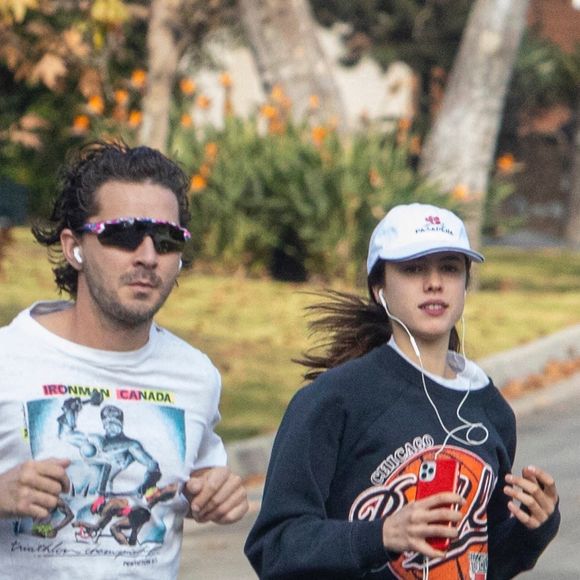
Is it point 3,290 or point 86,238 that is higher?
point 86,238

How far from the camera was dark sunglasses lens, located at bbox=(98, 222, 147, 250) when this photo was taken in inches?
143

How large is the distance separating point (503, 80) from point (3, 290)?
6616 mm

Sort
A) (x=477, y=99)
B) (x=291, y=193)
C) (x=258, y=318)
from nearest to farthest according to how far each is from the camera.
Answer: (x=258, y=318), (x=291, y=193), (x=477, y=99)

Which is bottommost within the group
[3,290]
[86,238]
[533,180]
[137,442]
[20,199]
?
[533,180]

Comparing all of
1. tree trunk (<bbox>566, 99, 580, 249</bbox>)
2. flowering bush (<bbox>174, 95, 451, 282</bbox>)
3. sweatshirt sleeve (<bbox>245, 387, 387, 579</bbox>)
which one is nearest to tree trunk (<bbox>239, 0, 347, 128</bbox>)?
flowering bush (<bbox>174, 95, 451, 282</bbox>)

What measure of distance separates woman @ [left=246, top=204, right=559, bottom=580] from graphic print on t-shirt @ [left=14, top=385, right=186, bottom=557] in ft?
0.72

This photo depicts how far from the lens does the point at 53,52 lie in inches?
595

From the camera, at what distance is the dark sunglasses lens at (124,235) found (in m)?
3.64

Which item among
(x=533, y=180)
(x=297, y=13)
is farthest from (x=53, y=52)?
(x=533, y=180)

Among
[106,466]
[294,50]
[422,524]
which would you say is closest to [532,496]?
[422,524]

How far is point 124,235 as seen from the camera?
3643 mm

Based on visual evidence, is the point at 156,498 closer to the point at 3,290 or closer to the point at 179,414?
the point at 179,414

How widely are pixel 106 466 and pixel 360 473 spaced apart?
513mm

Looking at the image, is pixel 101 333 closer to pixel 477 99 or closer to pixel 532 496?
pixel 532 496
